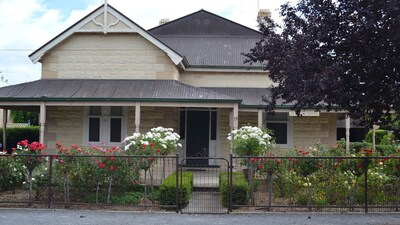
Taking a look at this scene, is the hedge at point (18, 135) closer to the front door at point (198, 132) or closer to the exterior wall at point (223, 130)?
the front door at point (198, 132)

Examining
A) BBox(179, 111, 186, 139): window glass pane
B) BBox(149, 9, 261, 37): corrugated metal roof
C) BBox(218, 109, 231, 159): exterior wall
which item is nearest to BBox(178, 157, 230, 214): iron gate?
BBox(218, 109, 231, 159): exterior wall

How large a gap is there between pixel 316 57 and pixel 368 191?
14.7 ft

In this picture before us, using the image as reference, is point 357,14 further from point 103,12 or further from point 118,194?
point 103,12

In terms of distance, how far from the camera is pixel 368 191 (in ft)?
37.7

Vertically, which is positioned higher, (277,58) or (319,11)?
(319,11)

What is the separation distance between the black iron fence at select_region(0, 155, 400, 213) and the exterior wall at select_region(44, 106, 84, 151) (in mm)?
6099

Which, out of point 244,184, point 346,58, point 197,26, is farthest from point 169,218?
point 197,26

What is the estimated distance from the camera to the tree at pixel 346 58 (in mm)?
7984

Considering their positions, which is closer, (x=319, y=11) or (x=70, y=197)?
(x=319, y=11)

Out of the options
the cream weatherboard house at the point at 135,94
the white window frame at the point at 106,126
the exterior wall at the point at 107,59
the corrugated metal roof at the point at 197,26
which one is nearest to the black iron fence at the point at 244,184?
the cream weatherboard house at the point at 135,94

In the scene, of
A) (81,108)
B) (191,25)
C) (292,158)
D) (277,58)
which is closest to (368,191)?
(292,158)

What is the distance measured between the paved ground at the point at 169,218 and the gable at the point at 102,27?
27.3 feet

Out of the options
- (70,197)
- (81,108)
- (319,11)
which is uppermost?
(319,11)

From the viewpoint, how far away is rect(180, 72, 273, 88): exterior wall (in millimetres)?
20031
